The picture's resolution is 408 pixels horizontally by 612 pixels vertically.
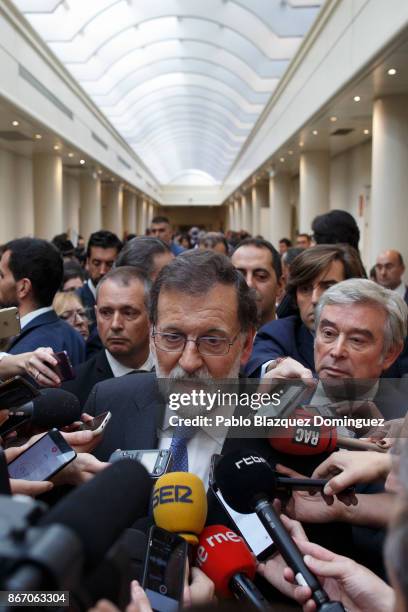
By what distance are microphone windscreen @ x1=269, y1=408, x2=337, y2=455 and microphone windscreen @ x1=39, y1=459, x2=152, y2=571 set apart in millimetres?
1003

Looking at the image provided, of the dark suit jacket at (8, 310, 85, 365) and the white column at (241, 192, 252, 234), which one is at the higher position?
the white column at (241, 192, 252, 234)

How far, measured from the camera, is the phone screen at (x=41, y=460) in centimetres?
190

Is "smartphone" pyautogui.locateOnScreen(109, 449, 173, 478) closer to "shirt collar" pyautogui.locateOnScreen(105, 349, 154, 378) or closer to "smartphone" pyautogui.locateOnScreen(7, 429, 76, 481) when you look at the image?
"smartphone" pyautogui.locateOnScreen(7, 429, 76, 481)

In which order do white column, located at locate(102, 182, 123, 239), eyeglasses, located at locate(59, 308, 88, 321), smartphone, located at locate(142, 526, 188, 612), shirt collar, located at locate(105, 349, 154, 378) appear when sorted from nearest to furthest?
smartphone, located at locate(142, 526, 188, 612) < shirt collar, located at locate(105, 349, 154, 378) < eyeglasses, located at locate(59, 308, 88, 321) < white column, located at locate(102, 182, 123, 239)

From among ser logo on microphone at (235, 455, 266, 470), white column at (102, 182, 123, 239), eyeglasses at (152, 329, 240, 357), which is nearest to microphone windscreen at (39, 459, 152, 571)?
ser logo on microphone at (235, 455, 266, 470)

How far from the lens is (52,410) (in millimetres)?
2223

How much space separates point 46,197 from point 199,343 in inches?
787

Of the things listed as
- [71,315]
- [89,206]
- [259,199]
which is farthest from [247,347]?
[259,199]

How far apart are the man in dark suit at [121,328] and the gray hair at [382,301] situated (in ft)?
4.69

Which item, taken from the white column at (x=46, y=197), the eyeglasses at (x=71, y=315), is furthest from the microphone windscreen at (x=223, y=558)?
the white column at (x=46, y=197)

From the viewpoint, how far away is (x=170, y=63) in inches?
1046

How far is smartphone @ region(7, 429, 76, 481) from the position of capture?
6.23 ft

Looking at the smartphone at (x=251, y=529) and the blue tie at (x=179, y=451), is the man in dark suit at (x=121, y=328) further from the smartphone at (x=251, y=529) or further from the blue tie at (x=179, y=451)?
the smartphone at (x=251, y=529)

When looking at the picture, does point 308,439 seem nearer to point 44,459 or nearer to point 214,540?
point 214,540
